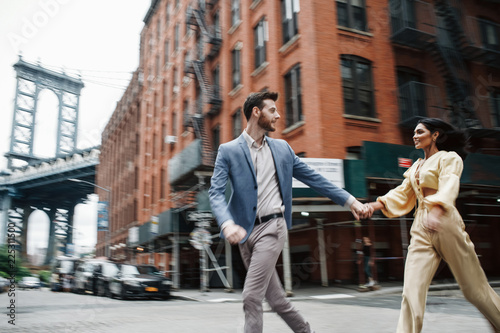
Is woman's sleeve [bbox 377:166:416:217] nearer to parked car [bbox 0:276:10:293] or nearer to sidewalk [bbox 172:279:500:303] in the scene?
sidewalk [bbox 172:279:500:303]

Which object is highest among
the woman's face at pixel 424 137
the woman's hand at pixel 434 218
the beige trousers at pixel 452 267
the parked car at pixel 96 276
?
the woman's face at pixel 424 137

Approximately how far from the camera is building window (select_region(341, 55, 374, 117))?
55.7 feet

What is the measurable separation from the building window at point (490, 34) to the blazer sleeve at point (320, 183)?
62.4 feet

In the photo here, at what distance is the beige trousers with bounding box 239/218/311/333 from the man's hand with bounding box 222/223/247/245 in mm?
257

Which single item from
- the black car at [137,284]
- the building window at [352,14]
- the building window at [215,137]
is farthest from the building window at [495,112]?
the black car at [137,284]

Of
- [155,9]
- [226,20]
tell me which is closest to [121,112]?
[155,9]

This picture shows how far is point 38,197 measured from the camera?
82250 millimetres

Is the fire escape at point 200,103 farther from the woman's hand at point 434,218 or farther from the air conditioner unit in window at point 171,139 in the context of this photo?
the woman's hand at point 434,218

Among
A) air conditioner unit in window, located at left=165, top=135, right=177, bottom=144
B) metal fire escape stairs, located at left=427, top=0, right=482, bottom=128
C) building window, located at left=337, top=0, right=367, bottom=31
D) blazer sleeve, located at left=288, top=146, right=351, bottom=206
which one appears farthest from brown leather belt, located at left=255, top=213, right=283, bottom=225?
air conditioner unit in window, located at left=165, top=135, right=177, bottom=144

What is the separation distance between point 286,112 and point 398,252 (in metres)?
7.04

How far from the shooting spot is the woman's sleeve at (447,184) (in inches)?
135

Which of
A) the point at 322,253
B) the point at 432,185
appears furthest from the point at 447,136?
the point at 322,253

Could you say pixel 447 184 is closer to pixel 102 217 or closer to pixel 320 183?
pixel 320 183

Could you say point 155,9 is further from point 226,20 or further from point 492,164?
point 492,164
